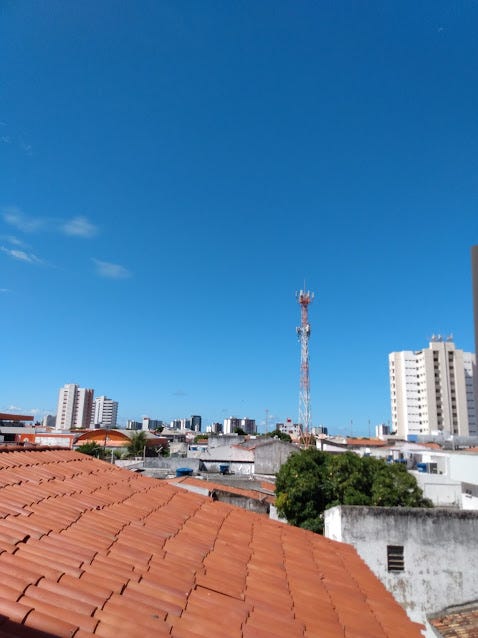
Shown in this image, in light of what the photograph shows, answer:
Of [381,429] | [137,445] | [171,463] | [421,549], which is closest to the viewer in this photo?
[421,549]

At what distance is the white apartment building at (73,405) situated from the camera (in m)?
172

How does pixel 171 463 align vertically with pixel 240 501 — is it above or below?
above

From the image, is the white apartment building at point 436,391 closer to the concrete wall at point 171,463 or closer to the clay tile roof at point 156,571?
the concrete wall at point 171,463

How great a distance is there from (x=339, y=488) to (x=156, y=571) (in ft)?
60.9

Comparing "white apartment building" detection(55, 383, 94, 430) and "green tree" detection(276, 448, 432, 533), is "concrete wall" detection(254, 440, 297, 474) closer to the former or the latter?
"green tree" detection(276, 448, 432, 533)

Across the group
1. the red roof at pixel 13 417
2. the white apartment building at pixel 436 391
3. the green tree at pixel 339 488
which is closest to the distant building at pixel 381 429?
the white apartment building at pixel 436 391

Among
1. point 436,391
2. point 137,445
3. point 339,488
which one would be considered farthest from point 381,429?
point 339,488

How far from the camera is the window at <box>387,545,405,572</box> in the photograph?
12586 millimetres

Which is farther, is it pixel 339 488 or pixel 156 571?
pixel 339 488

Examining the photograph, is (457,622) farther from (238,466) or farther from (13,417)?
(13,417)

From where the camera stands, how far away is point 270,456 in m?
39.8

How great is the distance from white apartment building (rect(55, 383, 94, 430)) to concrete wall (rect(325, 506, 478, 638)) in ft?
563

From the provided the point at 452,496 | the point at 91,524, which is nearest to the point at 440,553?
the point at 91,524

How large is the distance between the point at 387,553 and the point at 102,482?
9198mm
